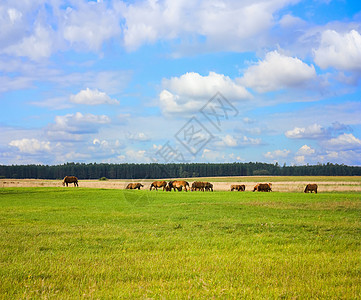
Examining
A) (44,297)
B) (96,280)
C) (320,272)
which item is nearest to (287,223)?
(320,272)

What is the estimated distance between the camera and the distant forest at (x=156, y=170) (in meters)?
146

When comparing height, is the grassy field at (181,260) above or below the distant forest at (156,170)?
below

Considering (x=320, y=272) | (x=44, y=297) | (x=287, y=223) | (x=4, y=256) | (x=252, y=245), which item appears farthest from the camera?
(x=287, y=223)

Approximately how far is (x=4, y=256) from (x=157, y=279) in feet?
16.6

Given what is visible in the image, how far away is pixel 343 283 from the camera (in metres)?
7.90

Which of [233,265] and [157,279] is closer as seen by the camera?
[157,279]

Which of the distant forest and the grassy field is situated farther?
the distant forest

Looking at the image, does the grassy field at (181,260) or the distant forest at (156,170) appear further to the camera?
the distant forest at (156,170)

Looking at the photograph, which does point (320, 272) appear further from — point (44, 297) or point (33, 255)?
point (33, 255)

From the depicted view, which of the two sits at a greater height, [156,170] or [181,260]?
[156,170]

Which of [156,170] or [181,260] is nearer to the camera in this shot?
[181,260]

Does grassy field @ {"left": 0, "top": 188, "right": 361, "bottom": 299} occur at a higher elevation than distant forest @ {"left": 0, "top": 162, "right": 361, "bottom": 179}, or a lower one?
lower

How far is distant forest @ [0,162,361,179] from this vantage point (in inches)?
5758

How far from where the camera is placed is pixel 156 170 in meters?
144
